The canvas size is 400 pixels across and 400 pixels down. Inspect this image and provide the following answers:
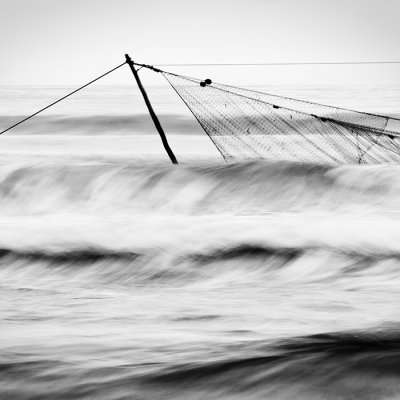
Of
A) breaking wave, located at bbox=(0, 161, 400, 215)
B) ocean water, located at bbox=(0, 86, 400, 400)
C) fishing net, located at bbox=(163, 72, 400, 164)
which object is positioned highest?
fishing net, located at bbox=(163, 72, 400, 164)


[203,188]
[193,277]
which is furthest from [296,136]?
[193,277]

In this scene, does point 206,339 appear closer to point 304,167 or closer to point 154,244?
point 154,244

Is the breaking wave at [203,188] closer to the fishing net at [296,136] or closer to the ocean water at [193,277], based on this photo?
the ocean water at [193,277]

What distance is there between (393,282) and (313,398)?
13.7 ft

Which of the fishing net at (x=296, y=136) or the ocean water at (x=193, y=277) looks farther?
the fishing net at (x=296, y=136)

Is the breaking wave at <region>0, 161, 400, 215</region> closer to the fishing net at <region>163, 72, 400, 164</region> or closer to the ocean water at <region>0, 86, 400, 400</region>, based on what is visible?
the ocean water at <region>0, 86, 400, 400</region>

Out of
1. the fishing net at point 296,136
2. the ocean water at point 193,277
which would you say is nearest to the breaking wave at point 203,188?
the ocean water at point 193,277

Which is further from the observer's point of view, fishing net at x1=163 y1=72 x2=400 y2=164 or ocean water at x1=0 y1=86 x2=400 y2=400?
fishing net at x1=163 y1=72 x2=400 y2=164

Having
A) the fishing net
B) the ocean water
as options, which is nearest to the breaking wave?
the ocean water

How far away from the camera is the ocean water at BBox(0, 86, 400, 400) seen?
164 inches

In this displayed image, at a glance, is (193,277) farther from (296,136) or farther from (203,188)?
(296,136)

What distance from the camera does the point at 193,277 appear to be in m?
8.74

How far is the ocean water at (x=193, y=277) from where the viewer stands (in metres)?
4.16

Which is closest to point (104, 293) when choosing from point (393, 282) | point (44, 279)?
point (44, 279)
